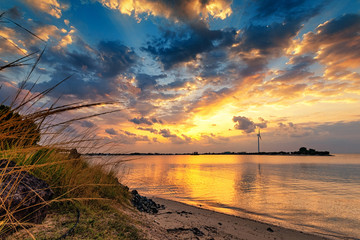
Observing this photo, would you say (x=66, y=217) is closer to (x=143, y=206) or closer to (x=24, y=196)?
(x=24, y=196)

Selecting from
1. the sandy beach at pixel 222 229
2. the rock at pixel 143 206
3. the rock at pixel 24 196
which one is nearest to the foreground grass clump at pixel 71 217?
the rock at pixel 24 196

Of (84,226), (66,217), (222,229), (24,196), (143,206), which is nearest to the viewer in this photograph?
(24,196)

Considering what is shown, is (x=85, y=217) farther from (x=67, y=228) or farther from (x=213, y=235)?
(x=213, y=235)

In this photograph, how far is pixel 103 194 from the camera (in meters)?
5.72

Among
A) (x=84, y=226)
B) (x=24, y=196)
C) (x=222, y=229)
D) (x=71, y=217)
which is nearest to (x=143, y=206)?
(x=222, y=229)

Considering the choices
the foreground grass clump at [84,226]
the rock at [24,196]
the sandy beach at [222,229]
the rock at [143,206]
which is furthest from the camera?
the rock at [143,206]

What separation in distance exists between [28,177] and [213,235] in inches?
233

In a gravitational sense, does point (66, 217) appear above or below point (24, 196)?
below

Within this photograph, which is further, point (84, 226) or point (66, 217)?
point (66, 217)

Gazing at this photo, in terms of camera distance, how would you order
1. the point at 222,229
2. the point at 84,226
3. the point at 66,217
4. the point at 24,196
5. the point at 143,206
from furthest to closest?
1. the point at 143,206
2. the point at 222,229
3. the point at 66,217
4. the point at 84,226
5. the point at 24,196

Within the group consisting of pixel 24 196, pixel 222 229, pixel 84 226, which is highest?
pixel 24 196

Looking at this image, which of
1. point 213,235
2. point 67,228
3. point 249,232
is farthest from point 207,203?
point 67,228

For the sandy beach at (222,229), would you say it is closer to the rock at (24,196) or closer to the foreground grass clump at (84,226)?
the foreground grass clump at (84,226)

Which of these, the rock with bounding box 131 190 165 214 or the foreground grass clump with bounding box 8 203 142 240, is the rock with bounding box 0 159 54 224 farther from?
the rock with bounding box 131 190 165 214
